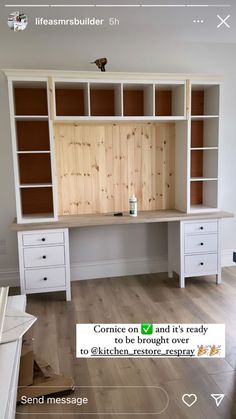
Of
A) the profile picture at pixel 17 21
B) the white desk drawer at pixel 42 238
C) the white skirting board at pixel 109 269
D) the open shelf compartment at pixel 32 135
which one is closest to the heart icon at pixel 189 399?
the white desk drawer at pixel 42 238

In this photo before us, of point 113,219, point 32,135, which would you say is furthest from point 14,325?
point 32,135

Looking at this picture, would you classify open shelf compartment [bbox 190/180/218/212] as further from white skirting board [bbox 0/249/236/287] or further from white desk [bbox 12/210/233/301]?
white skirting board [bbox 0/249/236/287]

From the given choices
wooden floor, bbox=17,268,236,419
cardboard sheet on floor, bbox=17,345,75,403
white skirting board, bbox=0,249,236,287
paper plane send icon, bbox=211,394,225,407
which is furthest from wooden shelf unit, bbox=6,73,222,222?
paper plane send icon, bbox=211,394,225,407

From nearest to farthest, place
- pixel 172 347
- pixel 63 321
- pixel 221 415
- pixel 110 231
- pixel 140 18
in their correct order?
pixel 221 415 → pixel 172 347 → pixel 63 321 → pixel 140 18 → pixel 110 231

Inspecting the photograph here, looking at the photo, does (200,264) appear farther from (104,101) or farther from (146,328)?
(104,101)

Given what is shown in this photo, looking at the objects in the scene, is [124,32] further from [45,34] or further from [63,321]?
[63,321]

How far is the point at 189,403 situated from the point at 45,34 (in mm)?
3259

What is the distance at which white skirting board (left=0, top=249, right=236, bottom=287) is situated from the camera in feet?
11.7

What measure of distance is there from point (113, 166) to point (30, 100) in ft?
3.46

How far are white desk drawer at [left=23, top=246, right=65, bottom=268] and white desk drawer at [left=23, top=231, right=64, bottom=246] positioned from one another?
46 mm

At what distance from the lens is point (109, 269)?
3828mm

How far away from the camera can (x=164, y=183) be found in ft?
12.6

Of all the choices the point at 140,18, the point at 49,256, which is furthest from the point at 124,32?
the point at 49,256

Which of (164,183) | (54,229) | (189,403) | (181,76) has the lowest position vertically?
(189,403)
